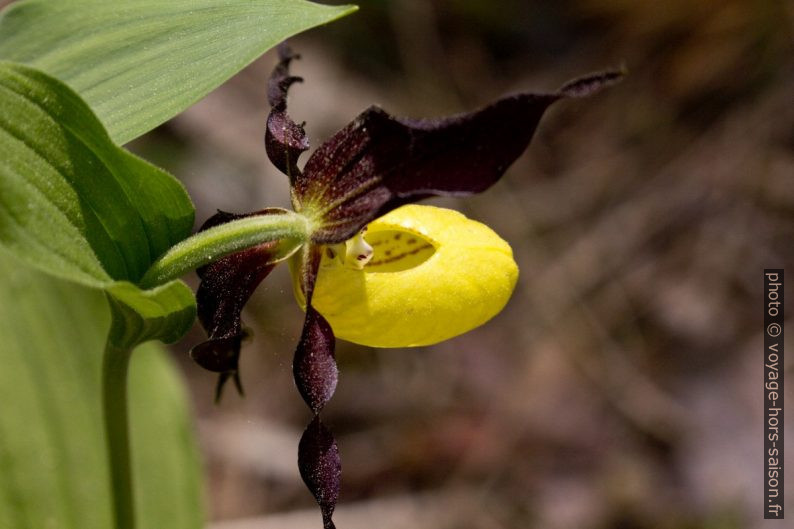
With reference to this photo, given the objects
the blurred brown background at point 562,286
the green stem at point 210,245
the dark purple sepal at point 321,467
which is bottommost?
the blurred brown background at point 562,286

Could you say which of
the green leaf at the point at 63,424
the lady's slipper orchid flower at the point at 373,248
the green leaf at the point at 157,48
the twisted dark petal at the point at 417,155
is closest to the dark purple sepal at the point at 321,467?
the lady's slipper orchid flower at the point at 373,248

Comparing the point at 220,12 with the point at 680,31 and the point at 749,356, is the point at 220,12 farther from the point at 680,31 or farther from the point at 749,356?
the point at 680,31

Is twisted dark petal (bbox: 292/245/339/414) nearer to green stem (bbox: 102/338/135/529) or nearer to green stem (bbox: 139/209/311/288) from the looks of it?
green stem (bbox: 139/209/311/288)

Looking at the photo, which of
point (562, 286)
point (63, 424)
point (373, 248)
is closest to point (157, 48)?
point (373, 248)

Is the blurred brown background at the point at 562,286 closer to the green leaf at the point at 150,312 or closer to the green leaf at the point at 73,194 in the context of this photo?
the green leaf at the point at 150,312

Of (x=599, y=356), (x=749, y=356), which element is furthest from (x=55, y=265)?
(x=749, y=356)

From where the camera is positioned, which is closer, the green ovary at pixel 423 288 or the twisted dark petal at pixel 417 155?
the twisted dark petal at pixel 417 155
